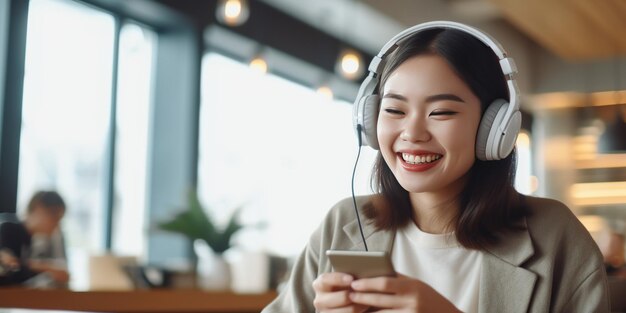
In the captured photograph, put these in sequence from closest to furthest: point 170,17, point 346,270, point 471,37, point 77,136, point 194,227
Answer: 1. point 346,270
2. point 471,37
3. point 194,227
4. point 77,136
5. point 170,17

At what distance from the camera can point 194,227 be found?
497 centimetres

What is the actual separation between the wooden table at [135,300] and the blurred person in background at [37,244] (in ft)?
1.13

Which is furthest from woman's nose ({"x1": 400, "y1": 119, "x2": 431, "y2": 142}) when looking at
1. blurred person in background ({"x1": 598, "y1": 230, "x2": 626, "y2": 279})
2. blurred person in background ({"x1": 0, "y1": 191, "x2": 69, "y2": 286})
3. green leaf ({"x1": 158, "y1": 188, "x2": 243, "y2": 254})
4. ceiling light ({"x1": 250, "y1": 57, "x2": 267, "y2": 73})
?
ceiling light ({"x1": 250, "y1": 57, "x2": 267, "y2": 73})

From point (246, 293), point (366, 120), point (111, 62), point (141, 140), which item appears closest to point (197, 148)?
point (141, 140)

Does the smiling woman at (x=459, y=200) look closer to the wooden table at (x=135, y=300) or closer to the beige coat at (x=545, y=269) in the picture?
the beige coat at (x=545, y=269)

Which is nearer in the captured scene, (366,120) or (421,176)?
(421,176)

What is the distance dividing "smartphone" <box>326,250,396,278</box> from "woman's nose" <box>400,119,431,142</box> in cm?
21

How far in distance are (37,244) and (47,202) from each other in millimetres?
252

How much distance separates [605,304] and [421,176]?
1.08 ft

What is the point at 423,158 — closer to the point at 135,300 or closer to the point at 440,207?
the point at 440,207

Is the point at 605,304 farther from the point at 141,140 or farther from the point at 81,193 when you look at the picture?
the point at 141,140

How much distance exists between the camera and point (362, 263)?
3.77 ft

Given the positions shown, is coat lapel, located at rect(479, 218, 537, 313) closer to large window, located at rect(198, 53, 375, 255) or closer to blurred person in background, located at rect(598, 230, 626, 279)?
blurred person in background, located at rect(598, 230, 626, 279)

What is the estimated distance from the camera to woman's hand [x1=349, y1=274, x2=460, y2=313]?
45.3 inches
